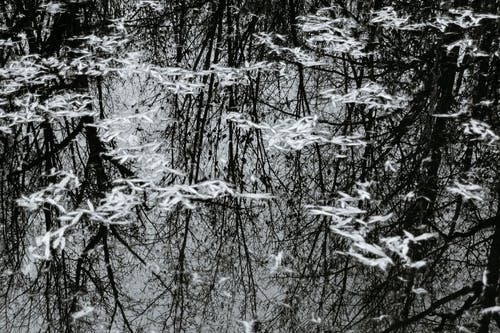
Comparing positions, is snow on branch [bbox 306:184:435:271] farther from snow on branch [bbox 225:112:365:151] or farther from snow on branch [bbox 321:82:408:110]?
snow on branch [bbox 321:82:408:110]

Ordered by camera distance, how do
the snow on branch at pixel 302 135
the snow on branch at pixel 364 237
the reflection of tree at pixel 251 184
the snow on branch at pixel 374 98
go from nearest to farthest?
the snow on branch at pixel 364 237 → the reflection of tree at pixel 251 184 → the snow on branch at pixel 302 135 → the snow on branch at pixel 374 98

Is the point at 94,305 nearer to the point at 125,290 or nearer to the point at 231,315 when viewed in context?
the point at 125,290

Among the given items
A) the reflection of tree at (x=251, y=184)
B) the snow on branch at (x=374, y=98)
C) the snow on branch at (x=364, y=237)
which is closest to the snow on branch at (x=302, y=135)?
the reflection of tree at (x=251, y=184)

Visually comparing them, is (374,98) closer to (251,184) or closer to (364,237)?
(251,184)

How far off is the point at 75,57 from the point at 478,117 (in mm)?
2874

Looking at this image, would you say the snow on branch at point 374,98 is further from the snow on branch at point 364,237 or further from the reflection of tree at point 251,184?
→ the snow on branch at point 364,237

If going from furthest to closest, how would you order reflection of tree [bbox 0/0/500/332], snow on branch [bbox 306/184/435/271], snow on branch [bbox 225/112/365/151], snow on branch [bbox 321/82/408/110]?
snow on branch [bbox 321/82/408/110] < snow on branch [bbox 225/112/365/151] < reflection of tree [bbox 0/0/500/332] < snow on branch [bbox 306/184/435/271]

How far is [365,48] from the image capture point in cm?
362

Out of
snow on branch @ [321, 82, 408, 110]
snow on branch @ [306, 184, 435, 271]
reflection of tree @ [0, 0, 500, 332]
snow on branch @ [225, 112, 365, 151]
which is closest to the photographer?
snow on branch @ [306, 184, 435, 271]

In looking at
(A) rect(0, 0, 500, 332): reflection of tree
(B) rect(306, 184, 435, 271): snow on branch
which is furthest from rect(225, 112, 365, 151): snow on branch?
(B) rect(306, 184, 435, 271): snow on branch

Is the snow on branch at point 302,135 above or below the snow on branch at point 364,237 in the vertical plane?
above

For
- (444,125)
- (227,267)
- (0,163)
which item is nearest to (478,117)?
(444,125)

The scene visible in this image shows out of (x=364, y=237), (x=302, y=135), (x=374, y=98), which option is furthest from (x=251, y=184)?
(x=364, y=237)

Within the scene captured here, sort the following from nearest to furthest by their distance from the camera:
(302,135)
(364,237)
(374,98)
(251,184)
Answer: (364,237) → (302,135) → (374,98) → (251,184)
